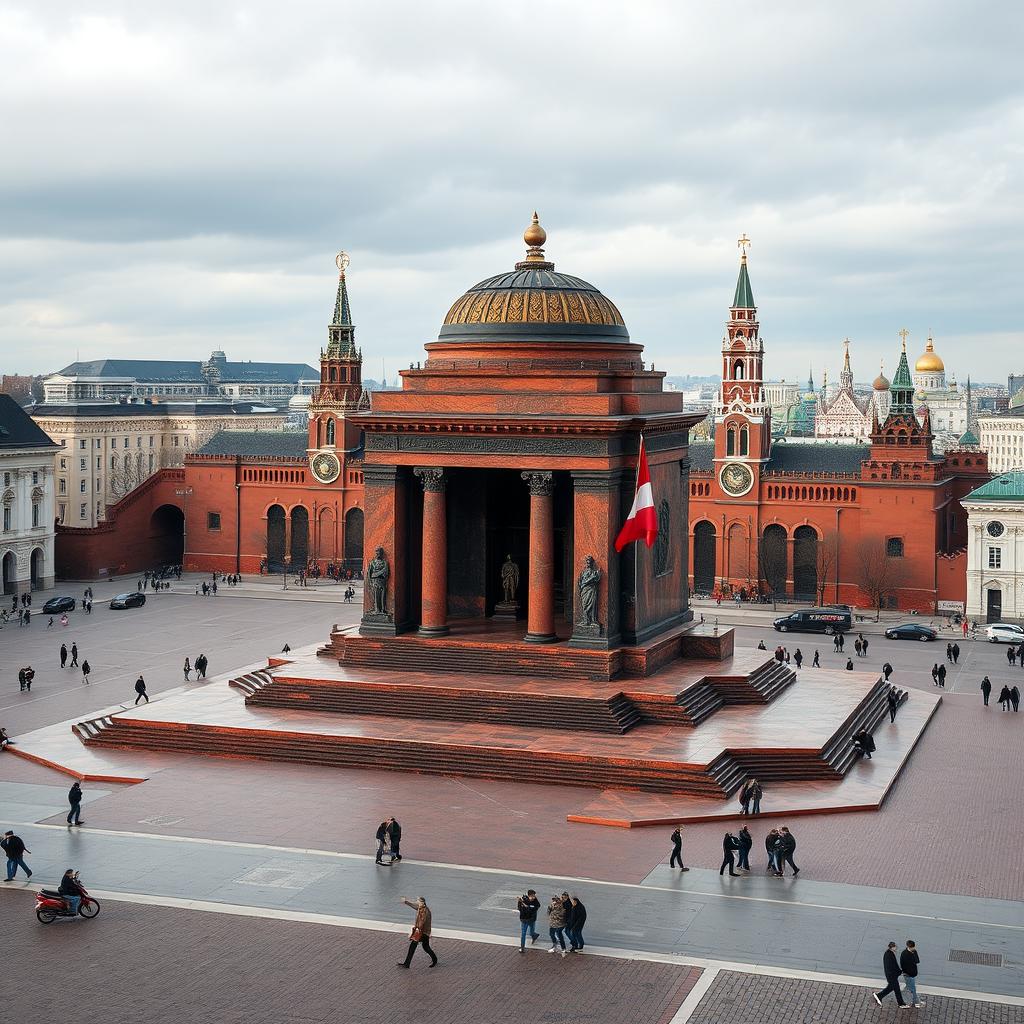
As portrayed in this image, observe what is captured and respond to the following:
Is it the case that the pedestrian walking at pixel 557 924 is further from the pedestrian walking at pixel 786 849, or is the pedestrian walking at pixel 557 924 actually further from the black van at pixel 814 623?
the black van at pixel 814 623

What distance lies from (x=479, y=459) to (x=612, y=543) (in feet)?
15.9

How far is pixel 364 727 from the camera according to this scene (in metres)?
42.2

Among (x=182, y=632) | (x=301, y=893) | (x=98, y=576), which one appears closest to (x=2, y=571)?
(x=98, y=576)

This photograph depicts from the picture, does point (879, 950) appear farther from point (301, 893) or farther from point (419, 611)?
point (419, 611)

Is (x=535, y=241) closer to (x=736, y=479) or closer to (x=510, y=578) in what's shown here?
(x=510, y=578)

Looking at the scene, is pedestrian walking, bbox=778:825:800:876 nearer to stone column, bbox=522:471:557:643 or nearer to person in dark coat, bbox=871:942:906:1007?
person in dark coat, bbox=871:942:906:1007

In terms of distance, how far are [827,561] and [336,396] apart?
33.5m

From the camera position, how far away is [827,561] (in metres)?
84.4

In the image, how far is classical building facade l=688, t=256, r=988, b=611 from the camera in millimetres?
82438

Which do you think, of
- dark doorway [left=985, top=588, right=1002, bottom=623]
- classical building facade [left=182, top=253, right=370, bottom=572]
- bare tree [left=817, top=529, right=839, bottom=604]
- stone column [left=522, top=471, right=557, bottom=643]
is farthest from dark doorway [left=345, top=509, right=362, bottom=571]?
stone column [left=522, top=471, right=557, bottom=643]

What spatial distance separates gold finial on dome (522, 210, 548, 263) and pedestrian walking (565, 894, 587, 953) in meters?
29.1

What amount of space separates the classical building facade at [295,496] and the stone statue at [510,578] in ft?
147

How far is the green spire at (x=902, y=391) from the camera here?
8594 cm

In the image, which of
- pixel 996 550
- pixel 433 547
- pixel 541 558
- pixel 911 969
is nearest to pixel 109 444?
pixel 996 550
